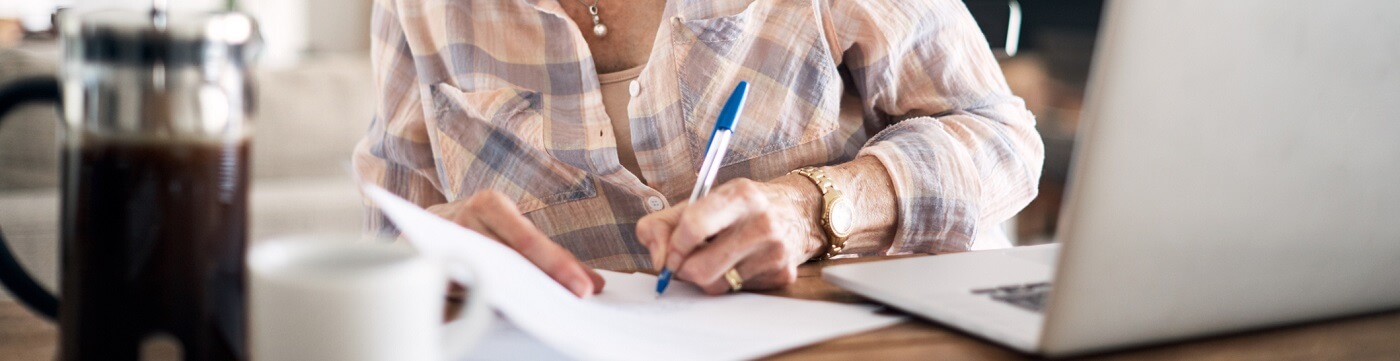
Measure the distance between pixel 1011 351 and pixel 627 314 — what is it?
0.21 metres

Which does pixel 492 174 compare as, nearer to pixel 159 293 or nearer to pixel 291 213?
pixel 159 293

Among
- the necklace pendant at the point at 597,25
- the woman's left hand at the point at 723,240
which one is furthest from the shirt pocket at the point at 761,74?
the woman's left hand at the point at 723,240

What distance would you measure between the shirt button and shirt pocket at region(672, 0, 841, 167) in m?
0.06

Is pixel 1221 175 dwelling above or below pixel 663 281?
above

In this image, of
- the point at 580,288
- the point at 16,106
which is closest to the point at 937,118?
the point at 580,288

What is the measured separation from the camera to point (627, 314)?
22.3 inches

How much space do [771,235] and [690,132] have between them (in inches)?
13.5

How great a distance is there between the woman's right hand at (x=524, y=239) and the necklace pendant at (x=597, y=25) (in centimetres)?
36

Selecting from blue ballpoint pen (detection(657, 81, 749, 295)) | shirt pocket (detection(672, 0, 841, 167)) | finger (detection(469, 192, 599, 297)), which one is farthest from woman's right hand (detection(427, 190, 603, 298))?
shirt pocket (detection(672, 0, 841, 167))

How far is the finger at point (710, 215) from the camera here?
65 centimetres

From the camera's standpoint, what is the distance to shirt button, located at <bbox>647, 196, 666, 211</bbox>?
1000 millimetres

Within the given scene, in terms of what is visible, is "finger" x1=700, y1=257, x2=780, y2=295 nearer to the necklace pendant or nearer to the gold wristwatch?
the gold wristwatch

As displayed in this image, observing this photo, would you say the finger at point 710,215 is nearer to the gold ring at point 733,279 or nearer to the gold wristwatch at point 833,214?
the gold ring at point 733,279

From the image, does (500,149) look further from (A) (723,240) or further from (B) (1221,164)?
(B) (1221,164)
